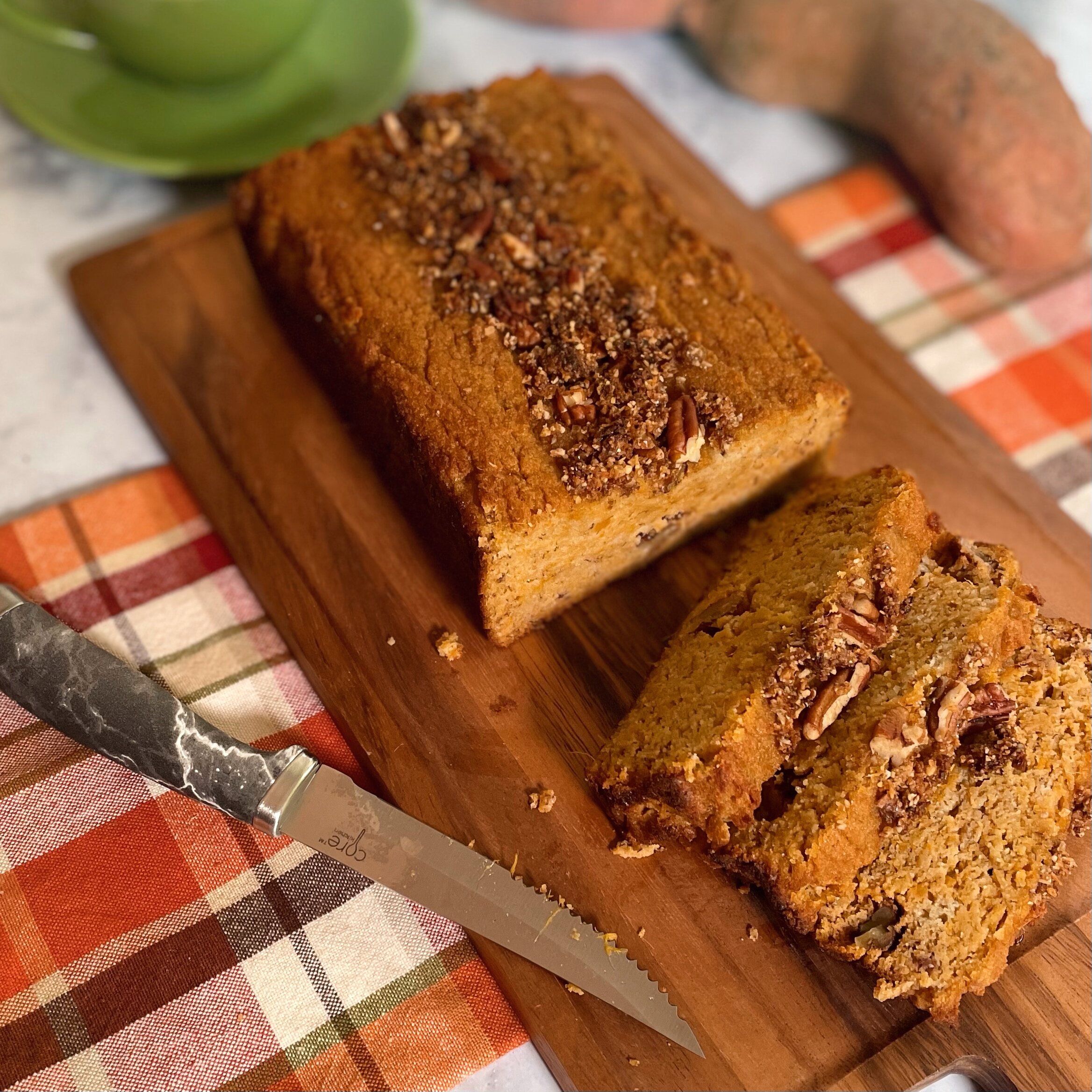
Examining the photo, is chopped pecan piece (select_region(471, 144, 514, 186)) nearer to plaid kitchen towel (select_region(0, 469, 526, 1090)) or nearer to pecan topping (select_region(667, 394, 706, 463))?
pecan topping (select_region(667, 394, 706, 463))

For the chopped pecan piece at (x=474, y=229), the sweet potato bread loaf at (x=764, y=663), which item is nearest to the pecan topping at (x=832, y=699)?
the sweet potato bread loaf at (x=764, y=663)

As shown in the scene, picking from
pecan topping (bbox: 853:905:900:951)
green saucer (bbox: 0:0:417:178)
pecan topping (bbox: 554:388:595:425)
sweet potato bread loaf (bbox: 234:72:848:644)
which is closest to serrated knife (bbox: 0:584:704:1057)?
pecan topping (bbox: 853:905:900:951)

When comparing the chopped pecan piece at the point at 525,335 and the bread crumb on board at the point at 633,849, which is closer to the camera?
the bread crumb on board at the point at 633,849

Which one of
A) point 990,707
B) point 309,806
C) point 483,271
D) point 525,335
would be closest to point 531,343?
point 525,335

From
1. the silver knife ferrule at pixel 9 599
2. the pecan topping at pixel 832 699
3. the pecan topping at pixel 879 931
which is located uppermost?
the pecan topping at pixel 832 699

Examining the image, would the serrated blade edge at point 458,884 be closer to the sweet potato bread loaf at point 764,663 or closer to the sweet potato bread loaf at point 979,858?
the sweet potato bread loaf at point 764,663

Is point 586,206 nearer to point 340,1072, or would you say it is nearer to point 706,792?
point 706,792

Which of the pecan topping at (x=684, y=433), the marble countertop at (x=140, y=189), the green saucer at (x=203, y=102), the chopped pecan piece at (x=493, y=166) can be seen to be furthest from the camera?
the green saucer at (x=203, y=102)
